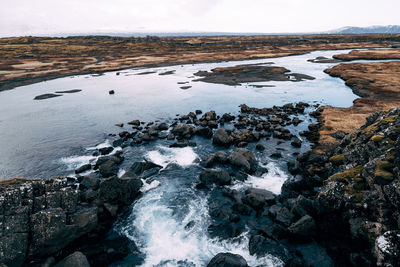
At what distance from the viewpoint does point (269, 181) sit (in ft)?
92.7

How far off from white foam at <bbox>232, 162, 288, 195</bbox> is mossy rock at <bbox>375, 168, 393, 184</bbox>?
9793 mm

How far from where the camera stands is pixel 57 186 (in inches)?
851

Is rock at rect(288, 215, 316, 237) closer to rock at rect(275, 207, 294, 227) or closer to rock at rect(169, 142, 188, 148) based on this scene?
rock at rect(275, 207, 294, 227)

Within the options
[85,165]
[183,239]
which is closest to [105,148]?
[85,165]

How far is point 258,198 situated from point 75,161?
2820 cm

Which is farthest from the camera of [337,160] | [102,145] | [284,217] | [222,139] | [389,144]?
[102,145]

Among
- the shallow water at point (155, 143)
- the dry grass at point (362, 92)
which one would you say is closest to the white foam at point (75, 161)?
the shallow water at point (155, 143)

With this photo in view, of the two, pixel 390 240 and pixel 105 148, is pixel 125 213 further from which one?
pixel 390 240

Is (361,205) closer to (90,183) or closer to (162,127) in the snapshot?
(90,183)

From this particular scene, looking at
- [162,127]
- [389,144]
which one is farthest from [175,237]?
[162,127]

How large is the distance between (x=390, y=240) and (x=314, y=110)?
1692 inches

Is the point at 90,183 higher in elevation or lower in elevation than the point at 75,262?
lower

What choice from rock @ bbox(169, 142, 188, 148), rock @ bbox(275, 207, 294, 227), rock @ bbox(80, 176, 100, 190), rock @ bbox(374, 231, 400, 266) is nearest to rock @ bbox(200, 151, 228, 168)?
rock @ bbox(169, 142, 188, 148)

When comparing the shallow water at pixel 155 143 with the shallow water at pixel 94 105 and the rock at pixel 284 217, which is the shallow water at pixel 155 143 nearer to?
the shallow water at pixel 94 105
